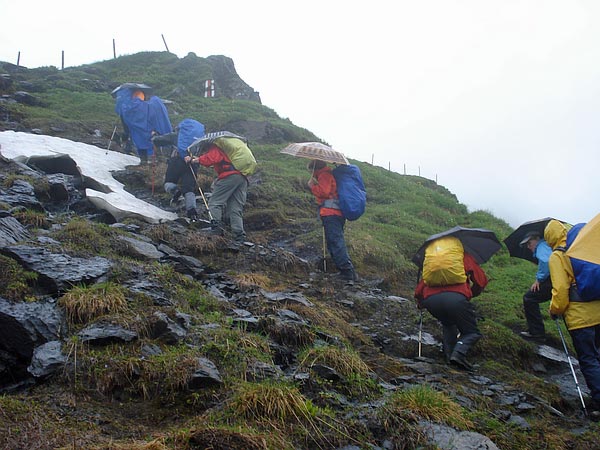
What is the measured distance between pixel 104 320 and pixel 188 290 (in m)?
1.88

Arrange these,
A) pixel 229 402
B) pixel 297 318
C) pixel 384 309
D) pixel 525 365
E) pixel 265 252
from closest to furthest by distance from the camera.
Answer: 1. pixel 229 402
2. pixel 297 318
3. pixel 525 365
4. pixel 384 309
5. pixel 265 252

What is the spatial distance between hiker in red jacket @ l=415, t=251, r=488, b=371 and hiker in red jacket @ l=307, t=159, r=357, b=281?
285 cm

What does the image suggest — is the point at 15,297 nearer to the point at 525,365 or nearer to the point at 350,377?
the point at 350,377

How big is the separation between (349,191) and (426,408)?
6083mm

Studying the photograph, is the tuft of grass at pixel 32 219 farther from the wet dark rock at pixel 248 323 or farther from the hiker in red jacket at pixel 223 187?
the wet dark rock at pixel 248 323

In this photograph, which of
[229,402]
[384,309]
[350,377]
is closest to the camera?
[229,402]

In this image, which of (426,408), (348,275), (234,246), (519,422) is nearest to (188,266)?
(234,246)

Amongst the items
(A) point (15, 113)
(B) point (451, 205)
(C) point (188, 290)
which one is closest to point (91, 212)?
(C) point (188, 290)

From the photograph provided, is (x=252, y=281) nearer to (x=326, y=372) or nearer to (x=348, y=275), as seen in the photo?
(x=348, y=275)

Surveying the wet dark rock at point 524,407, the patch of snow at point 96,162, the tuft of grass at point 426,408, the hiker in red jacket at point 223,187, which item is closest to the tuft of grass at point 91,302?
the tuft of grass at point 426,408

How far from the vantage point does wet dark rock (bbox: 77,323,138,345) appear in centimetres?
582

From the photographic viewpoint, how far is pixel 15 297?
20.3 feet

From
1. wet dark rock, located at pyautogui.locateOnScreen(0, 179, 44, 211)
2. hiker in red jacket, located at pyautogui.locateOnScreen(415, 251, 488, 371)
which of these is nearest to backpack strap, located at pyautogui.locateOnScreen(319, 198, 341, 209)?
hiker in red jacket, located at pyautogui.locateOnScreen(415, 251, 488, 371)

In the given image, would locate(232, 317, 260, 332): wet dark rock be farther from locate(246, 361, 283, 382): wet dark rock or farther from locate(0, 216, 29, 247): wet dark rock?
locate(0, 216, 29, 247): wet dark rock
